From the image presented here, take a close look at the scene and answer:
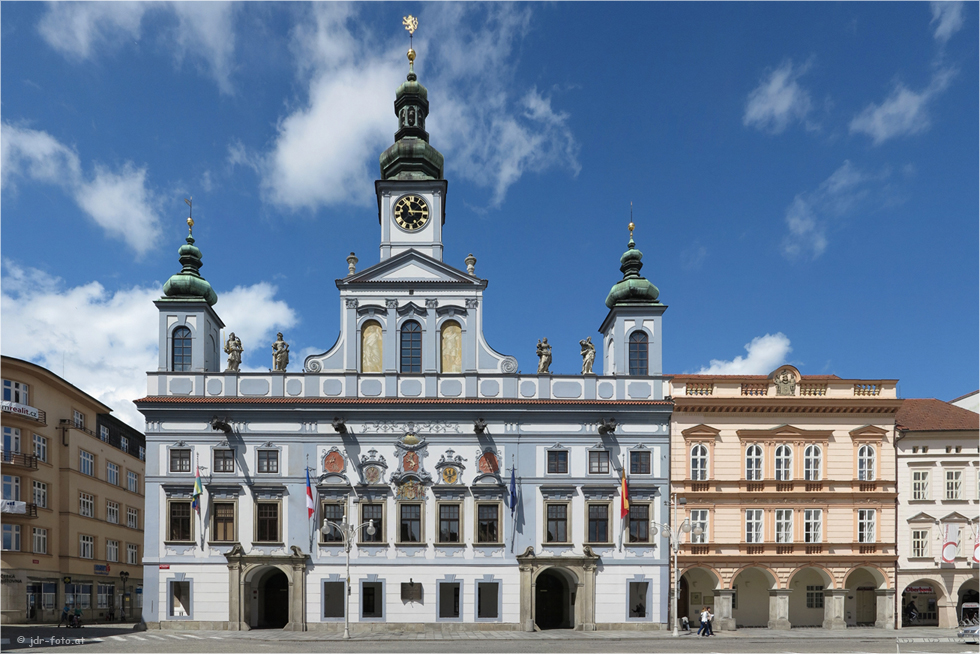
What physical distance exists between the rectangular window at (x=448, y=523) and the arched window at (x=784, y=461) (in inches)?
703

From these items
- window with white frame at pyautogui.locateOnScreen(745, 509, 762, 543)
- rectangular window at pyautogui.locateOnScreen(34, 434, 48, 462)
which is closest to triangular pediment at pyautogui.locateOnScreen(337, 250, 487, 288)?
window with white frame at pyautogui.locateOnScreen(745, 509, 762, 543)

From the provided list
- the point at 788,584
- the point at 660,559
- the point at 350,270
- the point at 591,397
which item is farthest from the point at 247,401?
the point at 788,584

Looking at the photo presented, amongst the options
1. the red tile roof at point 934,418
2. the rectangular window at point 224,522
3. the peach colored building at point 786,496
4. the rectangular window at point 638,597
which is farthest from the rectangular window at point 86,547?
the red tile roof at point 934,418

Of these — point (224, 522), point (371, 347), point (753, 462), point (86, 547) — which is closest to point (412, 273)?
point (371, 347)

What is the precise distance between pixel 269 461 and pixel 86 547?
21.6 meters

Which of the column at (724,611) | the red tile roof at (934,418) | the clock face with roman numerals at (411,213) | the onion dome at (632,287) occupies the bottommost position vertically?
the column at (724,611)

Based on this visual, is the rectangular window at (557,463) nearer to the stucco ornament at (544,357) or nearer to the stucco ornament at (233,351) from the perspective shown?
the stucco ornament at (544,357)

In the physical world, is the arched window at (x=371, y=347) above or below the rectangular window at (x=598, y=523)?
above

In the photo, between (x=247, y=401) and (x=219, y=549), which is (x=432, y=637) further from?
(x=247, y=401)

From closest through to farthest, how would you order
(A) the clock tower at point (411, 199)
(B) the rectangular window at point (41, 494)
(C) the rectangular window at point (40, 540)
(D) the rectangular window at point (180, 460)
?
(D) the rectangular window at point (180, 460) → (A) the clock tower at point (411, 199) → (C) the rectangular window at point (40, 540) → (B) the rectangular window at point (41, 494)

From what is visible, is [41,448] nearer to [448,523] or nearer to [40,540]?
[40,540]

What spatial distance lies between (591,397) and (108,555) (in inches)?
1509

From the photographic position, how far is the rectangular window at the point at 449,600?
3922cm

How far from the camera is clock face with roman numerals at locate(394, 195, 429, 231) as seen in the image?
4412 centimetres
